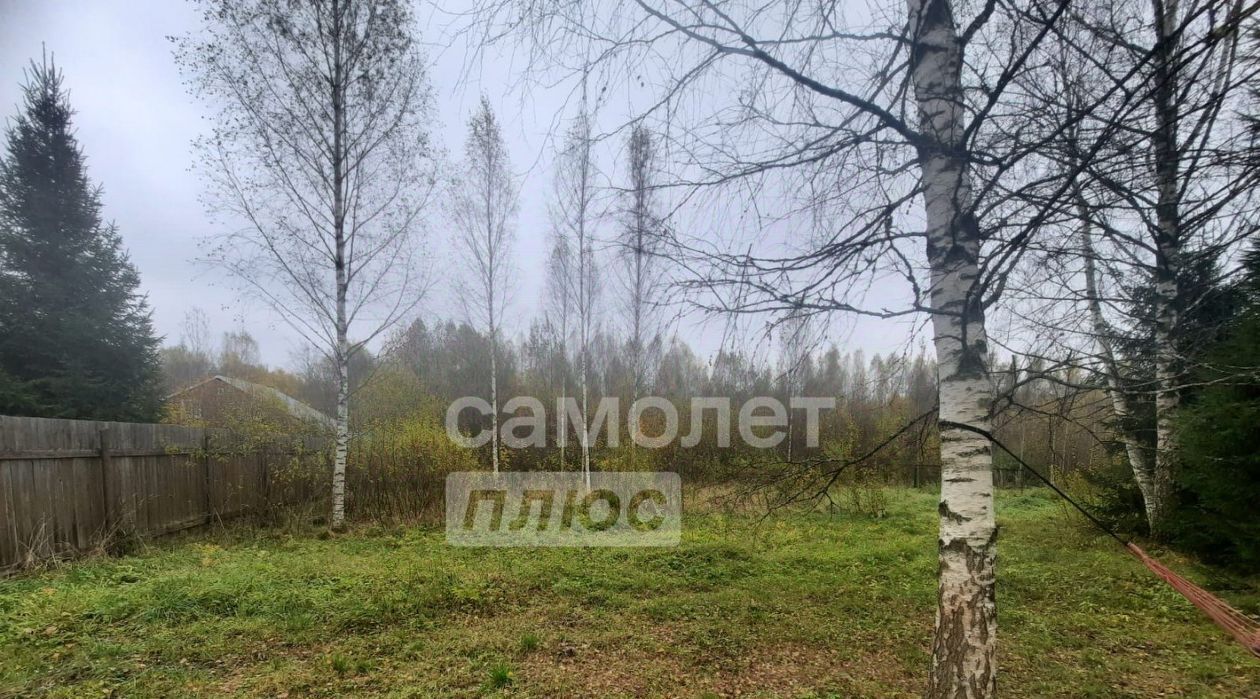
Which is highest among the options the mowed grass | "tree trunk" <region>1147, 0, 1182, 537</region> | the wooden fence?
"tree trunk" <region>1147, 0, 1182, 537</region>

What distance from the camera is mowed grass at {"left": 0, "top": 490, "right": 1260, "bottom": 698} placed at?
9.80ft

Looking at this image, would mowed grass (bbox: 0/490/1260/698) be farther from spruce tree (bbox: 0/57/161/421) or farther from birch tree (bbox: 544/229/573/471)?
spruce tree (bbox: 0/57/161/421)

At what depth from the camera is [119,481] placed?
18.5 ft

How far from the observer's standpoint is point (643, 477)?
10258 mm

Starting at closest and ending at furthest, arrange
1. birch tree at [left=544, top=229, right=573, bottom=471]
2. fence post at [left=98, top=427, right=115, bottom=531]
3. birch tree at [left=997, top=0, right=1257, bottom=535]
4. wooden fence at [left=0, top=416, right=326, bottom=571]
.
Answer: birch tree at [left=997, top=0, right=1257, bottom=535] → wooden fence at [left=0, top=416, right=326, bottom=571] → fence post at [left=98, top=427, right=115, bottom=531] → birch tree at [left=544, top=229, right=573, bottom=471]

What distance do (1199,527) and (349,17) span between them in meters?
12.3

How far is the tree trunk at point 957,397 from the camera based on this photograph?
1963 millimetres

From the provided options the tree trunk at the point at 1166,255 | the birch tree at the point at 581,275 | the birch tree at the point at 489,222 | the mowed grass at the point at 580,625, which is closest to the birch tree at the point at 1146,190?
the tree trunk at the point at 1166,255

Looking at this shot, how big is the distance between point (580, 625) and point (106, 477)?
5635 mm

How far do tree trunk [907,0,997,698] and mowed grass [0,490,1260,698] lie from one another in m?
1.18

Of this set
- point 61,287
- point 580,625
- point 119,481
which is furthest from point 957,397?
point 61,287

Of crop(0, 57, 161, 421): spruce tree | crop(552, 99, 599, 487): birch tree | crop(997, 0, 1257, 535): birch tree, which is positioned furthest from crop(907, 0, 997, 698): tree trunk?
crop(0, 57, 161, 421): spruce tree

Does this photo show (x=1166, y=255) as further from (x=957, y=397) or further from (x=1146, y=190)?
(x=957, y=397)

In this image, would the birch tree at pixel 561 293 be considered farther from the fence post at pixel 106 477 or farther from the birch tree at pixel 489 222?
the fence post at pixel 106 477
